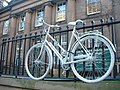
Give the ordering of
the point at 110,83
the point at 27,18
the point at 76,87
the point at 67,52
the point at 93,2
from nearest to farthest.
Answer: the point at 110,83 → the point at 76,87 → the point at 67,52 → the point at 93,2 → the point at 27,18

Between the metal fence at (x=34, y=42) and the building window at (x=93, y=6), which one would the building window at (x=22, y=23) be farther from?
the metal fence at (x=34, y=42)

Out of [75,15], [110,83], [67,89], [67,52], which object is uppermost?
[75,15]

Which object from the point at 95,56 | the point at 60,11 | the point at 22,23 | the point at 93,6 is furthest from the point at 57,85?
the point at 22,23

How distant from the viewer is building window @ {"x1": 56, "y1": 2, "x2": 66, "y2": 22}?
16.9 m

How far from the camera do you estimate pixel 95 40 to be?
2.56 meters

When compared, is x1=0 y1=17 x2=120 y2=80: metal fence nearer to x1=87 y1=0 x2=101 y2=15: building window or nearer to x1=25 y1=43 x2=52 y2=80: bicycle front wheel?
x1=25 y1=43 x2=52 y2=80: bicycle front wheel

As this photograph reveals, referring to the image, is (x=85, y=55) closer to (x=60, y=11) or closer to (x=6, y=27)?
(x=60, y=11)

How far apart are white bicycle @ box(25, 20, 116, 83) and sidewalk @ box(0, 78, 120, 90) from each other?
0.33 feet

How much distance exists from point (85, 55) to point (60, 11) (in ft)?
50.2

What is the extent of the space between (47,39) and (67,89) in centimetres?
130

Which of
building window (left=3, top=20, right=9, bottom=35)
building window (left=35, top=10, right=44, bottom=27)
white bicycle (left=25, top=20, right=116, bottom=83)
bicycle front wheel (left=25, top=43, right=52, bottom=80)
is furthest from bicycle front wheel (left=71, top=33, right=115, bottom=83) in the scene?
building window (left=3, top=20, right=9, bottom=35)

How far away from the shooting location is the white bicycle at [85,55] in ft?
7.99

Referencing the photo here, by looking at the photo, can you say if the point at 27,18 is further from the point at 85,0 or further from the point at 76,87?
the point at 76,87

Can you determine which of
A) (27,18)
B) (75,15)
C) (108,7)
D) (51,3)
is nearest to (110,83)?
(108,7)
